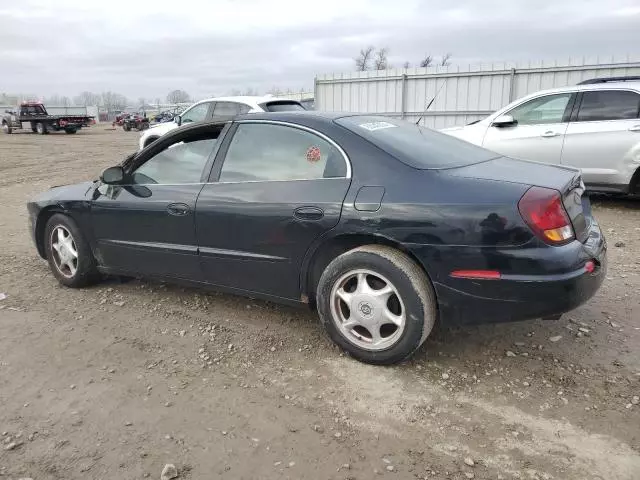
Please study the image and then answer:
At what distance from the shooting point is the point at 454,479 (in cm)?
221

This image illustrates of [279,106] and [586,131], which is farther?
[279,106]

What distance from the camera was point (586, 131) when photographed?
22.9ft

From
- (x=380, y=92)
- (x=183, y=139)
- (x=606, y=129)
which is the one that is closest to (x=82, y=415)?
(x=183, y=139)

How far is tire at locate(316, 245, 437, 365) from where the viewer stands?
9.53 feet

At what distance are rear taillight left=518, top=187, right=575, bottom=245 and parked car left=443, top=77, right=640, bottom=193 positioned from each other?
4.76 m

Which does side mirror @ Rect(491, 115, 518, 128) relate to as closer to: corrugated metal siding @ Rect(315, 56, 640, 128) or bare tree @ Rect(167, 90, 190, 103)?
corrugated metal siding @ Rect(315, 56, 640, 128)

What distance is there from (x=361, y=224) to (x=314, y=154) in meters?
0.60

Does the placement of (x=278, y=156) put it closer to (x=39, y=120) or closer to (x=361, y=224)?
(x=361, y=224)

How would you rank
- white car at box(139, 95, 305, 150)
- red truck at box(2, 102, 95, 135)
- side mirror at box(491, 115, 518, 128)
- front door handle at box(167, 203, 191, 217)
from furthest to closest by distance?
red truck at box(2, 102, 95, 135) < white car at box(139, 95, 305, 150) < side mirror at box(491, 115, 518, 128) < front door handle at box(167, 203, 191, 217)

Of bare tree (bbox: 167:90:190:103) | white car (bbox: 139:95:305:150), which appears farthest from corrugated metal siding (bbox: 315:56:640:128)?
bare tree (bbox: 167:90:190:103)

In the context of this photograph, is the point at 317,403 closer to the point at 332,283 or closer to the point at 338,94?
the point at 332,283

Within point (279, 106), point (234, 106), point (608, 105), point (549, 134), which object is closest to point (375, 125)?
point (549, 134)

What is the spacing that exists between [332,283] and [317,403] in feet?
2.25

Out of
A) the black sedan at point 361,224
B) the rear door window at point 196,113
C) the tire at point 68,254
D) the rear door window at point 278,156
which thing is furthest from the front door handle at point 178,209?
the rear door window at point 196,113
